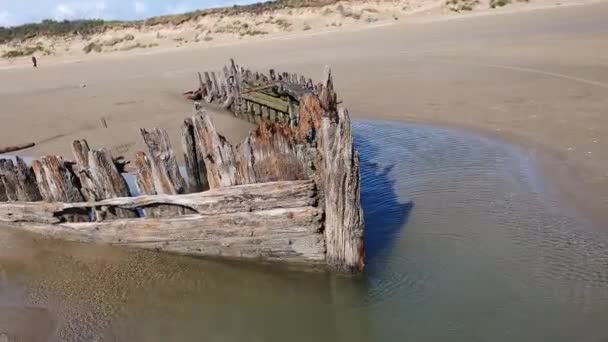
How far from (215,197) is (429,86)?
10.8m

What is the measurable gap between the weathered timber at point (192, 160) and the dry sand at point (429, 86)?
4785mm

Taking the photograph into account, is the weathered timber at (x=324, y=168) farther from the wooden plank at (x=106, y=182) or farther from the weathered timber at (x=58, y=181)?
the weathered timber at (x=58, y=181)

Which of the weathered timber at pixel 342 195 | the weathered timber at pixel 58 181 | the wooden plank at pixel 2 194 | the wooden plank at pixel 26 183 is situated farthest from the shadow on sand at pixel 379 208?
the wooden plank at pixel 2 194

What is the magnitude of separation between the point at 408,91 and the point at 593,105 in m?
5.32

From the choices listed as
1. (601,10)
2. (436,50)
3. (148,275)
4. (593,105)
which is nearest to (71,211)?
(148,275)

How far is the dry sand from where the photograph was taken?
9.91m

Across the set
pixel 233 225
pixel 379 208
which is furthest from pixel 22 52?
pixel 233 225

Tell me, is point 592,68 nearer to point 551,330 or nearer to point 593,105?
point 593,105

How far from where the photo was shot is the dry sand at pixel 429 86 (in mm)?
9906

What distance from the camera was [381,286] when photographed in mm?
5750

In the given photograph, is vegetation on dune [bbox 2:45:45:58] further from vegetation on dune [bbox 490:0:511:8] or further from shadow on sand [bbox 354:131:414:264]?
shadow on sand [bbox 354:131:414:264]

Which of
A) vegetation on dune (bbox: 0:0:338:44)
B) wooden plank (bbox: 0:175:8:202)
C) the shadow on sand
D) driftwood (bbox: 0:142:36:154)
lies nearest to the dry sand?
driftwood (bbox: 0:142:36:154)

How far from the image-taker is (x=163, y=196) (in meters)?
6.20

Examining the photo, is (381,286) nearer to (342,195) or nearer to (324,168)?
(342,195)
